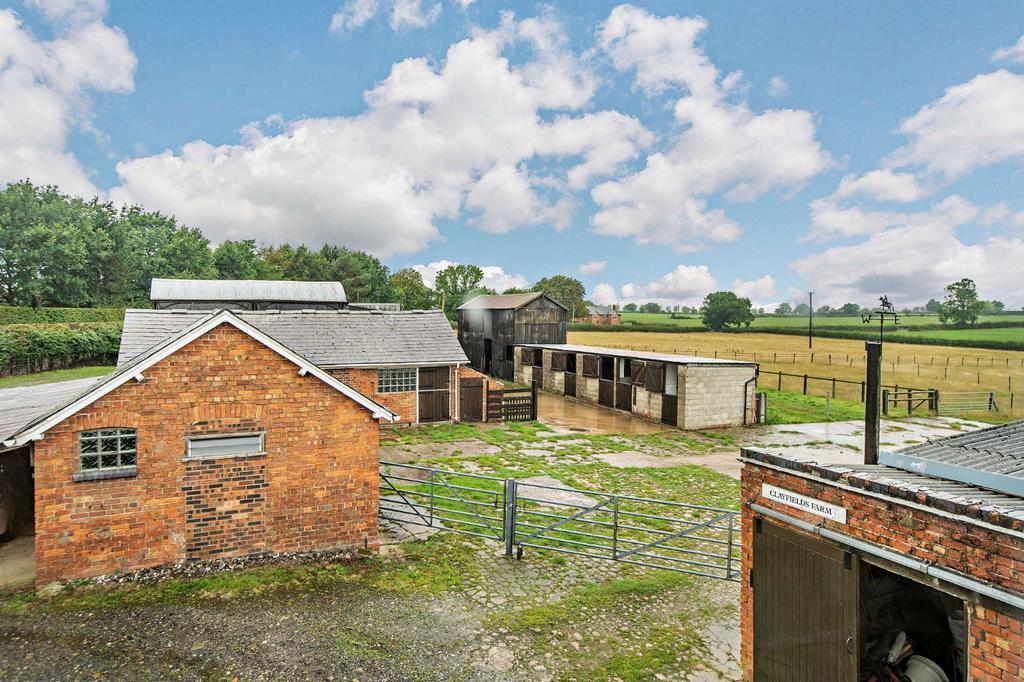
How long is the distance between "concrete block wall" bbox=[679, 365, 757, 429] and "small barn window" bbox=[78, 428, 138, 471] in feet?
65.1

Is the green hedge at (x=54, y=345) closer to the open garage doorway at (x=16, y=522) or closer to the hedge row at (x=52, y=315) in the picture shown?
the hedge row at (x=52, y=315)

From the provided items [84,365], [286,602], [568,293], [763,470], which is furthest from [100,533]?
[568,293]

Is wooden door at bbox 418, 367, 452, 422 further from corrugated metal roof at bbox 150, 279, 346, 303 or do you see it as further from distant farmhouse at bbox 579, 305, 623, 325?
distant farmhouse at bbox 579, 305, 623, 325

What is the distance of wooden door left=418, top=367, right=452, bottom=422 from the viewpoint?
77.4 feet

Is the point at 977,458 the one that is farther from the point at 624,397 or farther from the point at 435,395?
the point at 624,397

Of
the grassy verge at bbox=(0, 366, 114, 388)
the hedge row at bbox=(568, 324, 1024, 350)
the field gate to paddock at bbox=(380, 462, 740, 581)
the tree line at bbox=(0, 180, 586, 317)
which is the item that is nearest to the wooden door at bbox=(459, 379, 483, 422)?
the field gate to paddock at bbox=(380, 462, 740, 581)

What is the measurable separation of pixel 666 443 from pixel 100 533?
Answer: 17587 mm

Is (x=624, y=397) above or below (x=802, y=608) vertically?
below

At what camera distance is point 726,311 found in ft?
294

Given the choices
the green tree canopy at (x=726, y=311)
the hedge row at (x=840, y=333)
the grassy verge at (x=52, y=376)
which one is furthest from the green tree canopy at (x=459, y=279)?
the grassy verge at (x=52, y=376)

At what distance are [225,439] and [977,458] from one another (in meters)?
11.0

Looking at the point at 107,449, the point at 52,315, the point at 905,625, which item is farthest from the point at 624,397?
the point at 52,315

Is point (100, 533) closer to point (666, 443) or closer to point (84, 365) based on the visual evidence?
point (666, 443)

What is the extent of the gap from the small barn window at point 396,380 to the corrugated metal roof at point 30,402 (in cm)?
1030
